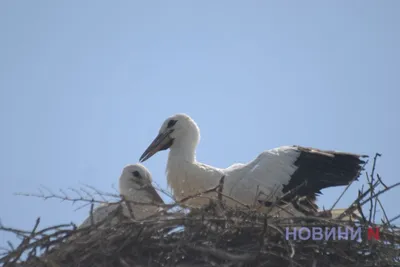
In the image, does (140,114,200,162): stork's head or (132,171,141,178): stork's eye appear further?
(140,114,200,162): stork's head

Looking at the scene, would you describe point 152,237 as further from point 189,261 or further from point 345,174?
point 345,174

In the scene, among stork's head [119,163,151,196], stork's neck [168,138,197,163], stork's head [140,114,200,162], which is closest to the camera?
stork's head [119,163,151,196]

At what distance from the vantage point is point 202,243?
6.45 meters

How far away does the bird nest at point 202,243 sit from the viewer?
6387 mm

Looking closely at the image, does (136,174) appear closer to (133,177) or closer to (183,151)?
(133,177)

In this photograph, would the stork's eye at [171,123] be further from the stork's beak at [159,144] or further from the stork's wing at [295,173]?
the stork's wing at [295,173]

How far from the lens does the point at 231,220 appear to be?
652 cm

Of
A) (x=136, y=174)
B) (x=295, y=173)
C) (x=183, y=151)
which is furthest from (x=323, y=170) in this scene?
(x=136, y=174)

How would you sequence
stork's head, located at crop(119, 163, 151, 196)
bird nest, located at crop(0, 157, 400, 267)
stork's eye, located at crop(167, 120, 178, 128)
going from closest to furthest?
bird nest, located at crop(0, 157, 400, 267) < stork's head, located at crop(119, 163, 151, 196) < stork's eye, located at crop(167, 120, 178, 128)

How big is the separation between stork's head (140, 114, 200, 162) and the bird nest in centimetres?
201

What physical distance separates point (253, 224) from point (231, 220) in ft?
0.53

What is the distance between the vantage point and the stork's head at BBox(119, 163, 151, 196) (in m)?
8.27

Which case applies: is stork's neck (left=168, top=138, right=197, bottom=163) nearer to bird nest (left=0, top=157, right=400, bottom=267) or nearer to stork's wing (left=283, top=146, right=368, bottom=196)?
stork's wing (left=283, top=146, right=368, bottom=196)

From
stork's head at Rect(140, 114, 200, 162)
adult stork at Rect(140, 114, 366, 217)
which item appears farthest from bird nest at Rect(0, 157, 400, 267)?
stork's head at Rect(140, 114, 200, 162)
